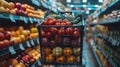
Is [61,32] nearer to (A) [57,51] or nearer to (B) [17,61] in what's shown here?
(A) [57,51]

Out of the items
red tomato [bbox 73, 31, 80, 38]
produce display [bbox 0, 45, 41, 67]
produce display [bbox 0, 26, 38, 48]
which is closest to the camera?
red tomato [bbox 73, 31, 80, 38]

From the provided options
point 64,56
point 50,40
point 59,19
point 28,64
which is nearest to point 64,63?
point 64,56

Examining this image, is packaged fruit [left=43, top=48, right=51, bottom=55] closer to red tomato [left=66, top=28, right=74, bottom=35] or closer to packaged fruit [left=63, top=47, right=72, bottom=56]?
packaged fruit [left=63, top=47, right=72, bottom=56]

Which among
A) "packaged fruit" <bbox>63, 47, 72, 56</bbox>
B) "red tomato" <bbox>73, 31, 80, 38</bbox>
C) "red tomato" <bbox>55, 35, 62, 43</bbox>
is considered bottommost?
"packaged fruit" <bbox>63, 47, 72, 56</bbox>

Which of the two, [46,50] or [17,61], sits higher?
[46,50]

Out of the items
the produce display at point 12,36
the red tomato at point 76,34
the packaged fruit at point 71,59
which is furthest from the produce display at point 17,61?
the red tomato at point 76,34

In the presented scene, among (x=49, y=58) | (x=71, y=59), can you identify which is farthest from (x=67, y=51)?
(x=49, y=58)

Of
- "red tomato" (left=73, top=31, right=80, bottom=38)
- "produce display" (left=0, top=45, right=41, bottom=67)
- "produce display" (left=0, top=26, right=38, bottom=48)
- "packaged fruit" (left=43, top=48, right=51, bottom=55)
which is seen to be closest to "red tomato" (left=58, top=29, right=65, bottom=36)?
"red tomato" (left=73, top=31, right=80, bottom=38)

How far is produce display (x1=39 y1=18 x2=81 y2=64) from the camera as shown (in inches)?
128

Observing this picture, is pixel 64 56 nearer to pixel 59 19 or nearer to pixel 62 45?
pixel 62 45

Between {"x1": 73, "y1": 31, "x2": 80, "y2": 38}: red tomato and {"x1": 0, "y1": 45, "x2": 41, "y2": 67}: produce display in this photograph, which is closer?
{"x1": 73, "y1": 31, "x2": 80, "y2": 38}: red tomato

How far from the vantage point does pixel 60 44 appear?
10.8ft

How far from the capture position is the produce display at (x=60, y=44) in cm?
326

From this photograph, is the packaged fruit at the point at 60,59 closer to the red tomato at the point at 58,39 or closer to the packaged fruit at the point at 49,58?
the packaged fruit at the point at 49,58
